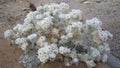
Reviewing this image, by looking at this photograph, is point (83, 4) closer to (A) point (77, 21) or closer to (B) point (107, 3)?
(B) point (107, 3)

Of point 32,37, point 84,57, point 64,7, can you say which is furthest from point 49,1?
point 84,57

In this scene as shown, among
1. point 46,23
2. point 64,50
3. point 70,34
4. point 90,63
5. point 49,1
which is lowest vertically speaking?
point 49,1

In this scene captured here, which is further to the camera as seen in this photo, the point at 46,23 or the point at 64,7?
the point at 64,7

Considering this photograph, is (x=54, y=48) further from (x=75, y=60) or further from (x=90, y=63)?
(x=90, y=63)

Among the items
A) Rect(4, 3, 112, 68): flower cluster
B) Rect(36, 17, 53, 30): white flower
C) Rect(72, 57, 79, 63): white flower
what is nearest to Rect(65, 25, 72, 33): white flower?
Rect(4, 3, 112, 68): flower cluster

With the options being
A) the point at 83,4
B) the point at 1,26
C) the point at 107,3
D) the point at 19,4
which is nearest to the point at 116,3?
the point at 107,3

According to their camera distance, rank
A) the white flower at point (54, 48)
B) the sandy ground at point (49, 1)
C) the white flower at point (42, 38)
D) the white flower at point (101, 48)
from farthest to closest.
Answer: the sandy ground at point (49, 1) → the white flower at point (101, 48) → the white flower at point (42, 38) → the white flower at point (54, 48)

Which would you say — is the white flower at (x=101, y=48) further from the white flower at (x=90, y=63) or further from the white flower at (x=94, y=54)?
the white flower at (x=90, y=63)

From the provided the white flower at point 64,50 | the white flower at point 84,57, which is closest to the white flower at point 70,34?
the white flower at point 64,50
